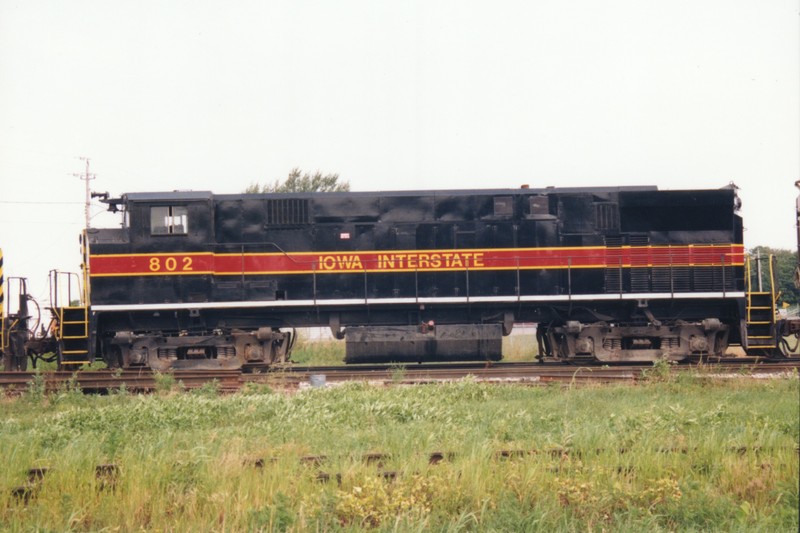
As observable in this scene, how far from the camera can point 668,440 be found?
7082mm

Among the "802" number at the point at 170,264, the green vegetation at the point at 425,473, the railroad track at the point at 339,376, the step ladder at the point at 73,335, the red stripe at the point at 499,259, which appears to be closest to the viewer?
the green vegetation at the point at 425,473

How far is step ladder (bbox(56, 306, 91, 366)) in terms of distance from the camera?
14547 mm

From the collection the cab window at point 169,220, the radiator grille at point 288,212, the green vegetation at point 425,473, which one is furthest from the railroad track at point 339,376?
the green vegetation at point 425,473

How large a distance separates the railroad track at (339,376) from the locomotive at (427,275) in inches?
33.8

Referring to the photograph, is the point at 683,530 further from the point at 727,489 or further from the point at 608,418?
the point at 608,418

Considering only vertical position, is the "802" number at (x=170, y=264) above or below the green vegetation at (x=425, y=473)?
above

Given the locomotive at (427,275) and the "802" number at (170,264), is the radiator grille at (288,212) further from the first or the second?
the "802" number at (170,264)

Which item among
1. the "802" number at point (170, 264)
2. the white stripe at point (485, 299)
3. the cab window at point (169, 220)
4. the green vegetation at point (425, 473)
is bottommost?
the green vegetation at point (425, 473)

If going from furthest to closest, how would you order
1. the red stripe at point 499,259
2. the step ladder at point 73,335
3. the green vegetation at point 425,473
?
the red stripe at point 499,259 < the step ladder at point 73,335 < the green vegetation at point 425,473

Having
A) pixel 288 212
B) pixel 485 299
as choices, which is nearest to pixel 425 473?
pixel 485 299

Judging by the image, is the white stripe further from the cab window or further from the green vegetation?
the green vegetation

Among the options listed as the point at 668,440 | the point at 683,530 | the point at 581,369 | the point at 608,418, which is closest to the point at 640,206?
the point at 581,369

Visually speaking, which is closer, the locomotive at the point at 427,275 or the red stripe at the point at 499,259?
the locomotive at the point at 427,275

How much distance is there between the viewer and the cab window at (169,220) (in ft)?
49.4
